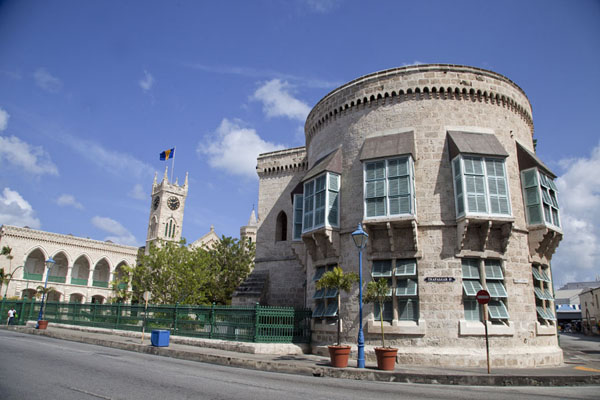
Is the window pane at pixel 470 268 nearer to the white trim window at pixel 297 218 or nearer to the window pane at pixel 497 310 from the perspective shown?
the window pane at pixel 497 310

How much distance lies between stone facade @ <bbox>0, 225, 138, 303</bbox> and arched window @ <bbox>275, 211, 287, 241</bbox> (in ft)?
110

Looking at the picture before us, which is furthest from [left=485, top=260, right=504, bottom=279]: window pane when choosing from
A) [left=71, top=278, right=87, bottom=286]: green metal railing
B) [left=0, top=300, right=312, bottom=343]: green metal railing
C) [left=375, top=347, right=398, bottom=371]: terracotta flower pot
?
[left=71, top=278, right=87, bottom=286]: green metal railing

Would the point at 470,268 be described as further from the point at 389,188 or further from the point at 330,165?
the point at 330,165

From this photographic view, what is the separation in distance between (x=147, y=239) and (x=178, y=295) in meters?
45.9

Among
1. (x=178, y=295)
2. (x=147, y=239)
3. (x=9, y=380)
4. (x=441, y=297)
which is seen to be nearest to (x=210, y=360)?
(x=9, y=380)

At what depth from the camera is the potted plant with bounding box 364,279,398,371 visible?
12000 mm

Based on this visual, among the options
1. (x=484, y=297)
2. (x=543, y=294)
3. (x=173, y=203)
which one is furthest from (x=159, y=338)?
(x=173, y=203)

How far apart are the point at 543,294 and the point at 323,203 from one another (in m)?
9.16

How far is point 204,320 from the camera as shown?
60.0 feet

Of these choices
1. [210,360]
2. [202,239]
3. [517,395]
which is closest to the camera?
[517,395]

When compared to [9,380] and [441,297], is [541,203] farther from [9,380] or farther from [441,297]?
[9,380]

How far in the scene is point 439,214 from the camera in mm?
15086

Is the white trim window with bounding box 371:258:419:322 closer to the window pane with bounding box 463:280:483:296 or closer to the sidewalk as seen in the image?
the window pane with bounding box 463:280:483:296

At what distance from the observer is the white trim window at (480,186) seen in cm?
1445
